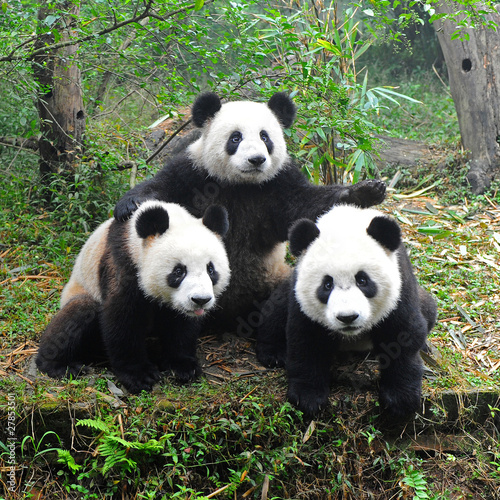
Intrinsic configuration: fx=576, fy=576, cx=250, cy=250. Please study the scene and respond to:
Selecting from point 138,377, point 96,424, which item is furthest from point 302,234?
point 96,424

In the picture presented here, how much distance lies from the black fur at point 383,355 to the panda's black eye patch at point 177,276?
0.72 metres

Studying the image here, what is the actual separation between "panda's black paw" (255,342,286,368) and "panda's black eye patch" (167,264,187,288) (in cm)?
97

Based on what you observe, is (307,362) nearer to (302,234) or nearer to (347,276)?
(347,276)

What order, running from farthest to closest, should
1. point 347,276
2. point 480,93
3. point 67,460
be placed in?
point 480,93 < point 67,460 < point 347,276

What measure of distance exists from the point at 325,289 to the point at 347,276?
0.52ft

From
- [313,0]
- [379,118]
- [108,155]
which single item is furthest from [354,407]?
[379,118]

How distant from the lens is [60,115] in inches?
246

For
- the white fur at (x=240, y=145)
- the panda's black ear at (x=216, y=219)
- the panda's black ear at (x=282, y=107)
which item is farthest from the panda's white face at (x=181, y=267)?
the panda's black ear at (x=282, y=107)

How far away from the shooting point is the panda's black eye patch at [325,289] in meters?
3.30

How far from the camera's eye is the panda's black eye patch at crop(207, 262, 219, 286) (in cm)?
373

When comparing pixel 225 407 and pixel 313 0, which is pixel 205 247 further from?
pixel 313 0

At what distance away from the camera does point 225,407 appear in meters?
3.59

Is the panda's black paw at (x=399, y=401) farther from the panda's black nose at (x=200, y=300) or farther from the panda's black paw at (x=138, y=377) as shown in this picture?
the panda's black paw at (x=138, y=377)

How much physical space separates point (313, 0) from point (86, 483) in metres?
5.24
